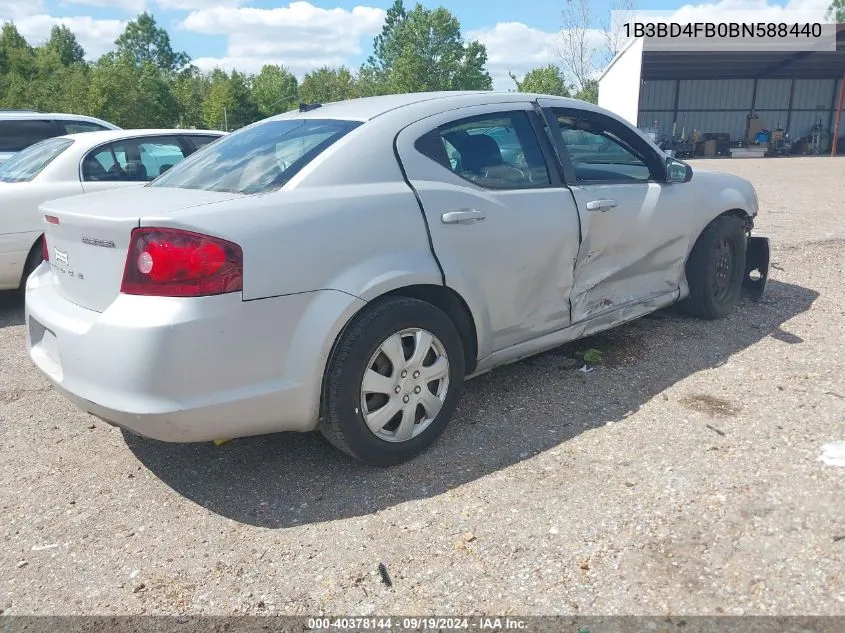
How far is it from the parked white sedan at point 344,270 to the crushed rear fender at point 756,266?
170 centimetres

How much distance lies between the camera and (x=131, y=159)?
617cm

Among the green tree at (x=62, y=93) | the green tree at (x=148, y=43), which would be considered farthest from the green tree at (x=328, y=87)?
the green tree at (x=148, y=43)

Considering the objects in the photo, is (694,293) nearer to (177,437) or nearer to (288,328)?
(288,328)

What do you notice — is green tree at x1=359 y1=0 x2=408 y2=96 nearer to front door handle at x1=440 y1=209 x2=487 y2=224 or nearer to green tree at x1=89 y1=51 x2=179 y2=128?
green tree at x1=89 y1=51 x2=179 y2=128

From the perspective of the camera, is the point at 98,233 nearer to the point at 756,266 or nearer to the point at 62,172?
the point at 62,172

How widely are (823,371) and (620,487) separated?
6.49ft

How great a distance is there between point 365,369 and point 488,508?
764 mm

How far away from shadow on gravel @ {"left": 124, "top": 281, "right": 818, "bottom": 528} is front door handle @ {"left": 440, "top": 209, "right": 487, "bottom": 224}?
1.06m

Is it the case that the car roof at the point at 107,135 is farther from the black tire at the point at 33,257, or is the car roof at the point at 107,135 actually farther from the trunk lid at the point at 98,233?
the trunk lid at the point at 98,233

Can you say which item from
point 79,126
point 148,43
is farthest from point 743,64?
point 148,43

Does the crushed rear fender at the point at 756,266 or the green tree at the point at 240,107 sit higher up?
the green tree at the point at 240,107

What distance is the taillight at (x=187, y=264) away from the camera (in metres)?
2.52

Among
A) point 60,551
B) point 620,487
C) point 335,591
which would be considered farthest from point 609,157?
point 60,551

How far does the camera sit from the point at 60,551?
2641 mm
